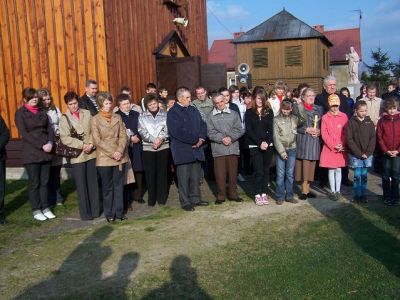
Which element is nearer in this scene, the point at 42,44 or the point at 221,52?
the point at 42,44

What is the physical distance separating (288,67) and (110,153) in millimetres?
32263

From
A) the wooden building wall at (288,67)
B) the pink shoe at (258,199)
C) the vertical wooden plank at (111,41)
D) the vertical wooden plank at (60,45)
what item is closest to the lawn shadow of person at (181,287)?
the pink shoe at (258,199)

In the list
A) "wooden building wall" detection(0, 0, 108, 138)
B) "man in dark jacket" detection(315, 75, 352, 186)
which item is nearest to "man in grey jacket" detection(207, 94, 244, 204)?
"man in dark jacket" detection(315, 75, 352, 186)

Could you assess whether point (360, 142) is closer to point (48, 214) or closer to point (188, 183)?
point (188, 183)

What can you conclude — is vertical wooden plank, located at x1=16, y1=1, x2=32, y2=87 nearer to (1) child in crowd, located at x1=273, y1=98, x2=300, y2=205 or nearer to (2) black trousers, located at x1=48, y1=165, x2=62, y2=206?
(2) black trousers, located at x1=48, y1=165, x2=62, y2=206

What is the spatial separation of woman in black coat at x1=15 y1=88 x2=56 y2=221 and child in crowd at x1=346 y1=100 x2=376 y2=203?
4.60m

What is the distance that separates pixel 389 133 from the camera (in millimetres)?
6887

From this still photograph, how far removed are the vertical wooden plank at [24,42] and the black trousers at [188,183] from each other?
4.76 m

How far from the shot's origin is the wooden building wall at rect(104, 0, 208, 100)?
9617 mm

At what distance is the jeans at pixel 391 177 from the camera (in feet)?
22.6

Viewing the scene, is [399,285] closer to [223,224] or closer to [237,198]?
[223,224]

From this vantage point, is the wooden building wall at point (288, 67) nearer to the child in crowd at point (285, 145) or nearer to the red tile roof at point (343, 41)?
the red tile roof at point (343, 41)

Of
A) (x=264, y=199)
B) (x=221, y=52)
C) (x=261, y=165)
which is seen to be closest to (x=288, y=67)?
(x=221, y=52)

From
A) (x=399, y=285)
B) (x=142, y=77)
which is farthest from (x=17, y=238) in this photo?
(x=142, y=77)
